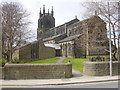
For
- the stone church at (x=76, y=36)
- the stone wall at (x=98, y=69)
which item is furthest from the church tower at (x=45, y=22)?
the stone wall at (x=98, y=69)

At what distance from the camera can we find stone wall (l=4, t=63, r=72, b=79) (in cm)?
1509

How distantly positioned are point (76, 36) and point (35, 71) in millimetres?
43484

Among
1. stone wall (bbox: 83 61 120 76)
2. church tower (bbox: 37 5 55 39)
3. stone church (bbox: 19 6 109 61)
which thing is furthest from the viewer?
church tower (bbox: 37 5 55 39)

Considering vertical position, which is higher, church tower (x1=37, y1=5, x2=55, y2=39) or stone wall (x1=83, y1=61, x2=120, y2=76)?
church tower (x1=37, y1=5, x2=55, y2=39)

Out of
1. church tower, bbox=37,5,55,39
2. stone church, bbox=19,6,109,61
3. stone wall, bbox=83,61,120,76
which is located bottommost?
stone wall, bbox=83,61,120,76

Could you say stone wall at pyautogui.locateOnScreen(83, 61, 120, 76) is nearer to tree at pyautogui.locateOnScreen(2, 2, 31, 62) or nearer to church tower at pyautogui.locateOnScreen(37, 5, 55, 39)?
tree at pyautogui.locateOnScreen(2, 2, 31, 62)

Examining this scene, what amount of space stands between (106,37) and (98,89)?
12.9 metres

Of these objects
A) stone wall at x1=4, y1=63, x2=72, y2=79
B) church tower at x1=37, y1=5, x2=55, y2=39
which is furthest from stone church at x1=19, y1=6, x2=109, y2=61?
stone wall at x1=4, y1=63, x2=72, y2=79

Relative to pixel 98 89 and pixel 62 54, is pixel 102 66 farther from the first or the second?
pixel 62 54

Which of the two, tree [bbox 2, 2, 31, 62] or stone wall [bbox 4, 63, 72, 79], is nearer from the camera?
stone wall [bbox 4, 63, 72, 79]

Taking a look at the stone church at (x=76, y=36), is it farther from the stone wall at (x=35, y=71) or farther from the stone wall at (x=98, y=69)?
the stone wall at (x=35, y=71)

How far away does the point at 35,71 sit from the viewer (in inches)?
598

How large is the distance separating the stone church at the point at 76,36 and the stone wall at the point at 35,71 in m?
8.55

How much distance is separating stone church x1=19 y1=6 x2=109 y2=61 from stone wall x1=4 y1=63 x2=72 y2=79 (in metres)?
8.55
